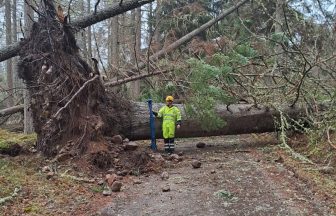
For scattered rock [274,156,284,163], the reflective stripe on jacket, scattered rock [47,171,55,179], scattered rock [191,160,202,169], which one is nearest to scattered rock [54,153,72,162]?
scattered rock [47,171,55,179]

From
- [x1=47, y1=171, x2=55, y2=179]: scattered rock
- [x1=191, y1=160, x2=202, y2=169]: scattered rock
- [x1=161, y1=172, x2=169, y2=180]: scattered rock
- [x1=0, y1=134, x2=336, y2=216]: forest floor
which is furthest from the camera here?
[x1=191, y1=160, x2=202, y2=169]: scattered rock

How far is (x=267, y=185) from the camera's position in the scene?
593 centimetres

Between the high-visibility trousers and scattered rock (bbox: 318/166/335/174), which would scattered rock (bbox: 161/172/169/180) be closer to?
the high-visibility trousers

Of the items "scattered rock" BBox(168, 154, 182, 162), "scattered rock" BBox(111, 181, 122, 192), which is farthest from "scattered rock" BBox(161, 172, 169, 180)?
"scattered rock" BBox(168, 154, 182, 162)

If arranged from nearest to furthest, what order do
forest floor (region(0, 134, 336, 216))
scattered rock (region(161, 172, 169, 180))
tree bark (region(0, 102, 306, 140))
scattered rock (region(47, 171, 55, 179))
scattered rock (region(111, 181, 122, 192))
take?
forest floor (region(0, 134, 336, 216)) < scattered rock (region(111, 181, 122, 192)) < scattered rock (region(47, 171, 55, 179)) < scattered rock (region(161, 172, 169, 180)) < tree bark (region(0, 102, 306, 140))

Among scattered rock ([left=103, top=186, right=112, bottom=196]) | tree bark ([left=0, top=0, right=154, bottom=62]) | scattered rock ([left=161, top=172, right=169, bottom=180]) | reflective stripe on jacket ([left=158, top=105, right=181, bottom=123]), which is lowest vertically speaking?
scattered rock ([left=103, top=186, right=112, bottom=196])

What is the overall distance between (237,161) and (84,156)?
291 cm

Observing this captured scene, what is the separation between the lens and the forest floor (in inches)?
195

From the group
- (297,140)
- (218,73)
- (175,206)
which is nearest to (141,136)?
(218,73)

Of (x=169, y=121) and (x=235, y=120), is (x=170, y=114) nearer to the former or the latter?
(x=169, y=121)

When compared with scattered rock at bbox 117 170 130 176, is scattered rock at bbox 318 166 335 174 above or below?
above

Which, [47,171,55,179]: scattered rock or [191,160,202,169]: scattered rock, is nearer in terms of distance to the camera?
[47,171,55,179]: scattered rock

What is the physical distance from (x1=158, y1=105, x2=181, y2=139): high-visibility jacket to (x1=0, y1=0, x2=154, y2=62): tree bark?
2.42 meters

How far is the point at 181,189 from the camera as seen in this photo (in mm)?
5918
